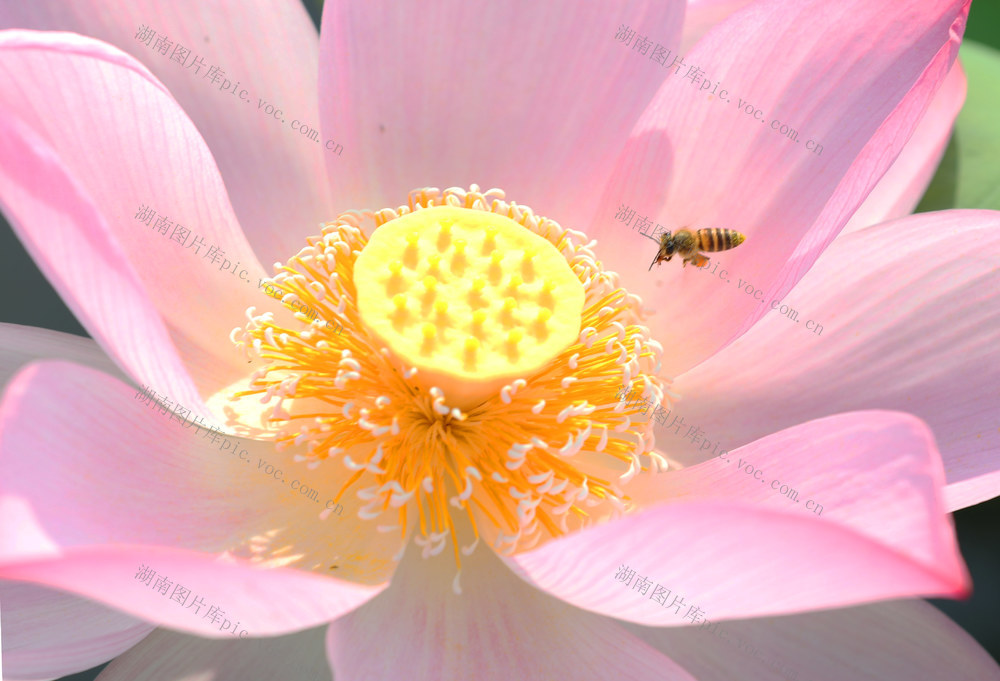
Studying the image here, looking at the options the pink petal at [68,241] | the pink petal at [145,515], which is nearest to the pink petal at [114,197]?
the pink petal at [68,241]

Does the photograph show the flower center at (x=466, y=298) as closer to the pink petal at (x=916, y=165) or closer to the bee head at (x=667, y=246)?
the bee head at (x=667, y=246)

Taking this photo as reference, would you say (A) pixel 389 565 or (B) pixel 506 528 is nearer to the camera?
(A) pixel 389 565

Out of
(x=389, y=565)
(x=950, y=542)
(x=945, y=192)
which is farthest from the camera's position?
(x=945, y=192)

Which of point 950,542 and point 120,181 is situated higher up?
point 120,181

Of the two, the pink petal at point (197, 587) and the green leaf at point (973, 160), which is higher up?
the green leaf at point (973, 160)

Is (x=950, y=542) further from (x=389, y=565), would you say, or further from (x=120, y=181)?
(x=120, y=181)

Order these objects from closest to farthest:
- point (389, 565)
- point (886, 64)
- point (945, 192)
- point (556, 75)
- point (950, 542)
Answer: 1. point (950, 542)
2. point (389, 565)
3. point (886, 64)
4. point (556, 75)
5. point (945, 192)

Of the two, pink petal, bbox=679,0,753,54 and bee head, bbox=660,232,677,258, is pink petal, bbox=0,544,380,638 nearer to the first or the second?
bee head, bbox=660,232,677,258

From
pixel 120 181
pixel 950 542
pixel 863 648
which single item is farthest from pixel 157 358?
pixel 863 648
